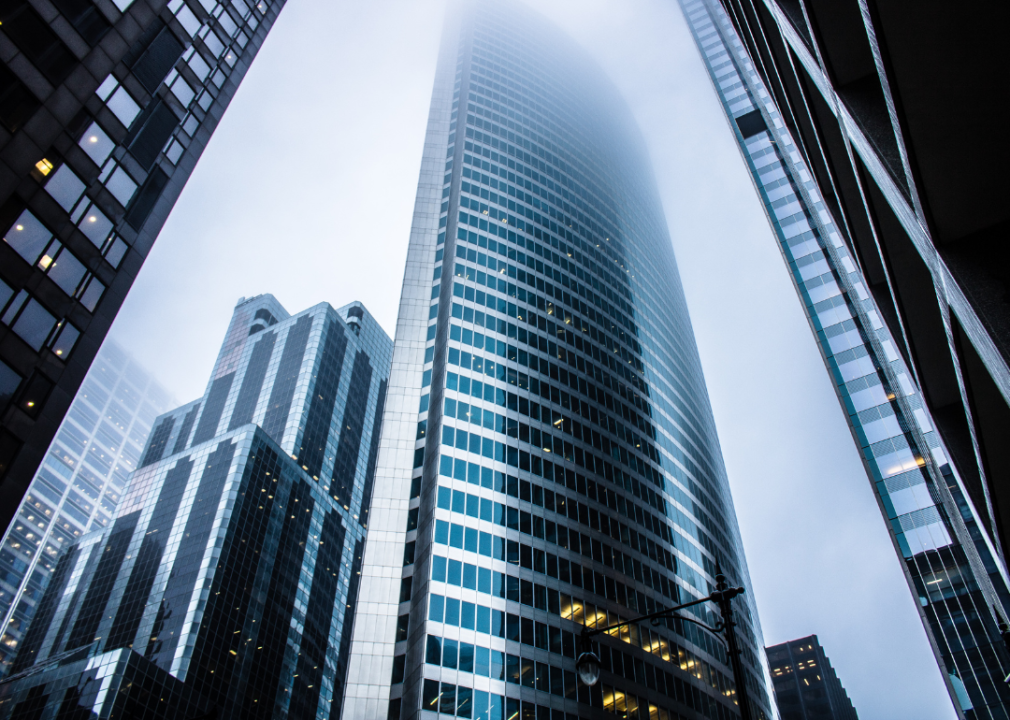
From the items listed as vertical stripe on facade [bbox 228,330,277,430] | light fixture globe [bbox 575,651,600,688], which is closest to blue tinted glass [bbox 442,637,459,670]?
light fixture globe [bbox 575,651,600,688]

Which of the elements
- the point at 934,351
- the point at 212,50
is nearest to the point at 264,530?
the point at 212,50

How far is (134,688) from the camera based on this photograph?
9156 cm

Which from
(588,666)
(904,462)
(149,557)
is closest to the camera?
(588,666)

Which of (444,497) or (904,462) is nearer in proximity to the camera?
(904,462)

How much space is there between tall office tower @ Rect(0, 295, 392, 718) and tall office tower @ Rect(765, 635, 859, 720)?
107618 millimetres

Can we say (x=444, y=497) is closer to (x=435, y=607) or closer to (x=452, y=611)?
(x=435, y=607)

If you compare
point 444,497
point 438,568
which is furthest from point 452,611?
point 444,497

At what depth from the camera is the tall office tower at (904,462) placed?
3919 cm

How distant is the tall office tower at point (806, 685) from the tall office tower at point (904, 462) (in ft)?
415

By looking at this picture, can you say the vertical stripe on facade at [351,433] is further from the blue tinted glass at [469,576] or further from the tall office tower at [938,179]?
the tall office tower at [938,179]

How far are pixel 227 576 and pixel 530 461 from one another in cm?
7579

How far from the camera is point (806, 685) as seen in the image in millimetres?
156500

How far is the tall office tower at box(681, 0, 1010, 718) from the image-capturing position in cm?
3919

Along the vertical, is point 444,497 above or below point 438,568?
above
